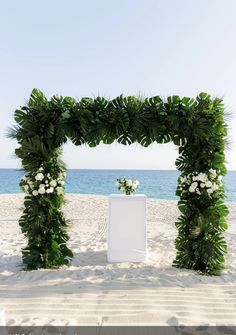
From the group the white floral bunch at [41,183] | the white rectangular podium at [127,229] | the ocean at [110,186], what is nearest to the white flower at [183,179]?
the white rectangular podium at [127,229]

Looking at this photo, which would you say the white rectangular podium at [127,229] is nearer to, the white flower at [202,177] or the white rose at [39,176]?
the white flower at [202,177]

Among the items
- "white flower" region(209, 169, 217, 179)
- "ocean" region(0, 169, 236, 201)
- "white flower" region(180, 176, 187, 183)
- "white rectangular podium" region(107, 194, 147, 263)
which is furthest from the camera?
"ocean" region(0, 169, 236, 201)

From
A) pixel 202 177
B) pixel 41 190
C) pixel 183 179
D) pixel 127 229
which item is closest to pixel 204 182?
pixel 202 177

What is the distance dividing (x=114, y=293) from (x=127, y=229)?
1.60 metres

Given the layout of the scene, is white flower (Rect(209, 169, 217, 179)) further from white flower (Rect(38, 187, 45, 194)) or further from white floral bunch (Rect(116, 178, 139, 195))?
white flower (Rect(38, 187, 45, 194))

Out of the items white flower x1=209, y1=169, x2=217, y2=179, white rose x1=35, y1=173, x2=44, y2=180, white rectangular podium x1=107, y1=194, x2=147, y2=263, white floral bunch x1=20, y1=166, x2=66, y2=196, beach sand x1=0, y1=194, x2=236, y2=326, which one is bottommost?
beach sand x1=0, y1=194, x2=236, y2=326

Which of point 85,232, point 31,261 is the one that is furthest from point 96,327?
point 85,232

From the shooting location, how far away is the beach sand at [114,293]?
10.3 feet

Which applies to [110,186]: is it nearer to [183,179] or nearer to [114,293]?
[183,179]

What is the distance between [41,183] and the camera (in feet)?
16.3

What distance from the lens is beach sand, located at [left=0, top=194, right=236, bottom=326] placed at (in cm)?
313

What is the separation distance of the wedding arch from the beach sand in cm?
43

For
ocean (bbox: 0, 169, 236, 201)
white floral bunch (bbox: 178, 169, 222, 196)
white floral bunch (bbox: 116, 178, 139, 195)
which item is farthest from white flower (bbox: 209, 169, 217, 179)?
ocean (bbox: 0, 169, 236, 201)

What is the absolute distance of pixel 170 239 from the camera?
23.9 feet
